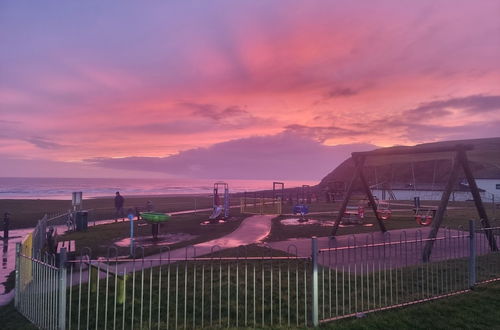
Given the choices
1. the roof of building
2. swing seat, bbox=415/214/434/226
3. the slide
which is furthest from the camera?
the roof of building

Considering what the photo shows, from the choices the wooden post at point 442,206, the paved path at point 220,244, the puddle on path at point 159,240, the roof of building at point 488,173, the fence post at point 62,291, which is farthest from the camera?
the roof of building at point 488,173

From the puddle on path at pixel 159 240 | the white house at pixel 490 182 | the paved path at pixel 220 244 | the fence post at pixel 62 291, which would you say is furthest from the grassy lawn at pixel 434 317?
the white house at pixel 490 182

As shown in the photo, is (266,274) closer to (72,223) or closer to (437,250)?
(437,250)

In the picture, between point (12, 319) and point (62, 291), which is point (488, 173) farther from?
point (62, 291)

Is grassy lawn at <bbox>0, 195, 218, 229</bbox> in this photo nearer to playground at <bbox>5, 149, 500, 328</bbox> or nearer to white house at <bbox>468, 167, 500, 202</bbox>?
playground at <bbox>5, 149, 500, 328</bbox>

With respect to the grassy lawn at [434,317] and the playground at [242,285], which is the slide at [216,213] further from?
the grassy lawn at [434,317]

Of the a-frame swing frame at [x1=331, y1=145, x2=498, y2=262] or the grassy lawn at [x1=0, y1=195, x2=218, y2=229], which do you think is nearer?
the a-frame swing frame at [x1=331, y1=145, x2=498, y2=262]

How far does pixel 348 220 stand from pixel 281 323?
17.7 meters

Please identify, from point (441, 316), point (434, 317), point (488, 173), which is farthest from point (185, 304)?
point (488, 173)

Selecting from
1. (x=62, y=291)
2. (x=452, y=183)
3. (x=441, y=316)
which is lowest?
(x=441, y=316)

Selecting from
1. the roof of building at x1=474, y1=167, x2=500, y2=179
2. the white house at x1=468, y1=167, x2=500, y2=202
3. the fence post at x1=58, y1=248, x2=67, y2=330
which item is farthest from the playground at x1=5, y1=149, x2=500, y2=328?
the roof of building at x1=474, y1=167, x2=500, y2=179

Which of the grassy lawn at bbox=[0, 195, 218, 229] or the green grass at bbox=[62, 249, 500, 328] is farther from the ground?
the grassy lawn at bbox=[0, 195, 218, 229]

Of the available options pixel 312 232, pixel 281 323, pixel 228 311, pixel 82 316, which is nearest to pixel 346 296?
Result: pixel 281 323

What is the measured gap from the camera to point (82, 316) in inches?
291
